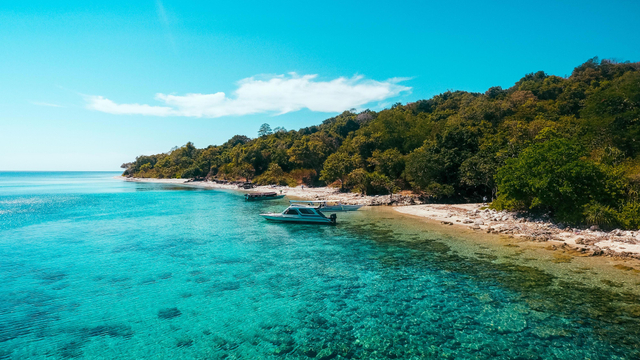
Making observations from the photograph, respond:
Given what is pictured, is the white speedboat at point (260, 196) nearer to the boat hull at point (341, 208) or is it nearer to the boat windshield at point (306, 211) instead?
the boat hull at point (341, 208)

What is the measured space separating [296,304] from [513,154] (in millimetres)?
38272

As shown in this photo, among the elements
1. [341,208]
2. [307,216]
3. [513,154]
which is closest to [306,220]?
[307,216]

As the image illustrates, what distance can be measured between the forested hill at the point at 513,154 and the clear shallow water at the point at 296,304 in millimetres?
12676

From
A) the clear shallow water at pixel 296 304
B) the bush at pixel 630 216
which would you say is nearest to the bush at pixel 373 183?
the clear shallow water at pixel 296 304

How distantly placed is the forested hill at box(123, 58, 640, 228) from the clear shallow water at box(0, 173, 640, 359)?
499 inches

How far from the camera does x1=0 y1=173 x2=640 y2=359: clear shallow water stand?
1080 centimetres

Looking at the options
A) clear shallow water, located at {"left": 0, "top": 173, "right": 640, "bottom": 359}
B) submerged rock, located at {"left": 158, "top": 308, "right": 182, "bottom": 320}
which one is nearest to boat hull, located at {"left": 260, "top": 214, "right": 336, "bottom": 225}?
clear shallow water, located at {"left": 0, "top": 173, "right": 640, "bottom": 359}

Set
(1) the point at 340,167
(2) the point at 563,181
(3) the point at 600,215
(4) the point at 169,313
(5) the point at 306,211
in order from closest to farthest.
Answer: (4) the point at 169,313
(3) the point at 600,215
(2) the point at 563,181
(5) the point at 306,211
(1) the point at 340,167

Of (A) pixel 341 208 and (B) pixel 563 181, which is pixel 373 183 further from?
(B) pixel 563 181

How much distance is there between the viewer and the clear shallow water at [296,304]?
Answer: 10.8 m

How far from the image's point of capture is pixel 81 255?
74.3 feet

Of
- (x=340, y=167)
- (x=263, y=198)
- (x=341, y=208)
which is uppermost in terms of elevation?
(x=340, y=167)

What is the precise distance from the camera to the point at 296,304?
14281 mm

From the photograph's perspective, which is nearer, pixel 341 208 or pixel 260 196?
pixel 341 208
